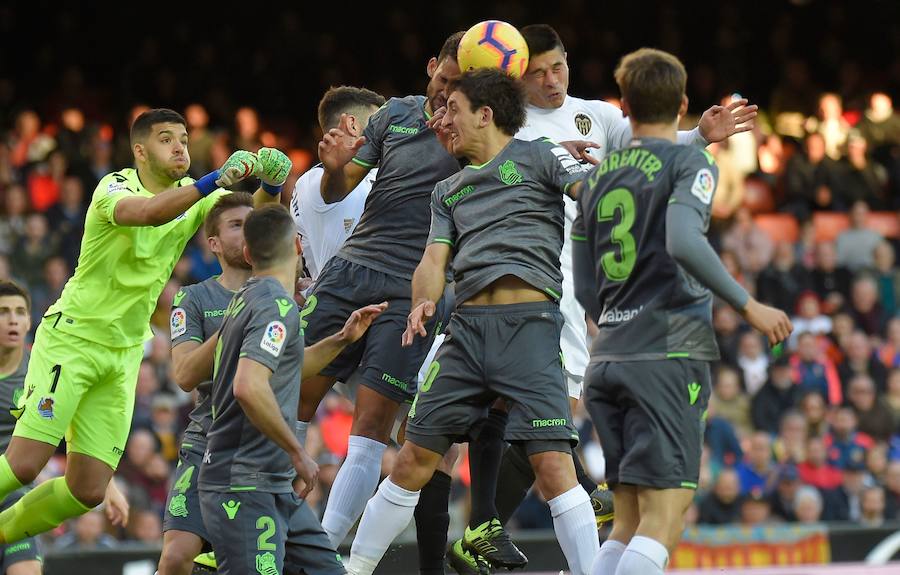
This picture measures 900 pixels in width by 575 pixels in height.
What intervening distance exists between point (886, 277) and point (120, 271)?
495 inches

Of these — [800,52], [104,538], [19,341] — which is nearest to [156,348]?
[104,538]

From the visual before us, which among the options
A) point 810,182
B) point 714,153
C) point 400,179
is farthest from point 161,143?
point 810,182

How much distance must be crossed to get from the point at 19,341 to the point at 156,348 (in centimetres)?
559

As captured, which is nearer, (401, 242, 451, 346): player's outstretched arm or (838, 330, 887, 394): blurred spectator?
(401, 242, 451, 346): player's outstretched arm

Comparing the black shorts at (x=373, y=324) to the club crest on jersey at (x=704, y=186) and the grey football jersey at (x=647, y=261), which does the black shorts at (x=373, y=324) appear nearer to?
the grey football jersey at (x=647, y=261)

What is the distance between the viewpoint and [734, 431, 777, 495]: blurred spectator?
1519 cm

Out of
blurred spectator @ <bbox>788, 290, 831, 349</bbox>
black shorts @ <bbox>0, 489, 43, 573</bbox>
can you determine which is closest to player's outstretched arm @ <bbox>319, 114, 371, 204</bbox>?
black shorts @ <bbox>0, 489, 43, 573</bbox>

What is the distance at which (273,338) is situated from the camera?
19.4 ft

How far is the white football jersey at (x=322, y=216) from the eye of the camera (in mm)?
8477

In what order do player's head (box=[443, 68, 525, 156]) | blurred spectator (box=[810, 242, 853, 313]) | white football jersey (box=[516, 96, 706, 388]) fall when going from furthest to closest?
blurred spectator (box=[810, 242, 853, 313]) < white football jersey (box=[516, 96, 706, 388]) < player's head (box=[443, 68, 525, 156])

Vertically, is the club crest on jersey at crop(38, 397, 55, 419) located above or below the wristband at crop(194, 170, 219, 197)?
below

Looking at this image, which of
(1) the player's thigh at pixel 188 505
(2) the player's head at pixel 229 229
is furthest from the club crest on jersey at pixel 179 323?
(1) the player's thigh at pixel 188 505

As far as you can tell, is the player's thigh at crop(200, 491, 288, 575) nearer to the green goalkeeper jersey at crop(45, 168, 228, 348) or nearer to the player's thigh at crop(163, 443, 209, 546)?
the player's thigh at crop(163, 443, 209, 546)

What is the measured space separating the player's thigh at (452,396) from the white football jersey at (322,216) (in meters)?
1.95
